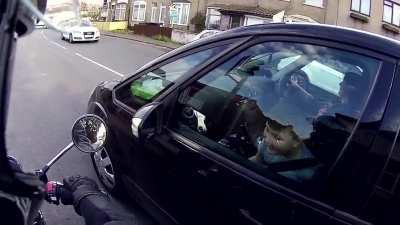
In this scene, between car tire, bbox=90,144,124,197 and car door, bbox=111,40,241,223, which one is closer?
car door, bbox=111,40,241,223

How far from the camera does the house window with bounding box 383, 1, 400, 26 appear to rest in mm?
41969

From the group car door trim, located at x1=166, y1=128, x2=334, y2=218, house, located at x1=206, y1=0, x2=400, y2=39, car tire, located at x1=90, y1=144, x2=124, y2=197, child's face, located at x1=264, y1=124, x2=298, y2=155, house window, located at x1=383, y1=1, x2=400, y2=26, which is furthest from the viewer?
house window, located at x1=383, y1=1, x2=400, y2=26

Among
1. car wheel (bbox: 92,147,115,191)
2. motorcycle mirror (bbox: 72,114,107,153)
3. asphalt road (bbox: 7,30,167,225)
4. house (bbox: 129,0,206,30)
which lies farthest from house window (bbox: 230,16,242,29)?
motorcycle mirror (bbox: 72,114,107,153)

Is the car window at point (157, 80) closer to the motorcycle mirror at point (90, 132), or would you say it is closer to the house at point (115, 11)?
the motorcycle mirror at point (90, 132)

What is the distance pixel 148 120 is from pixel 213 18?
120 ft

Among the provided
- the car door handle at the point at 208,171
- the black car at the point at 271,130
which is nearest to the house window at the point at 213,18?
the black car at the point at 271,130

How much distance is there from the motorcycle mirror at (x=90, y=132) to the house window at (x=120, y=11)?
5542 centimetres

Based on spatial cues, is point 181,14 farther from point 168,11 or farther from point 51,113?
point 51,113

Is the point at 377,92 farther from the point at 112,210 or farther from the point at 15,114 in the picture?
the point at 15,114

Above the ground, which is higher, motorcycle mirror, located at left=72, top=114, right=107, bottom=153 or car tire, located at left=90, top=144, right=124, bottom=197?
motorcycle mirror, located at left=72, top=114, right=107, bottom=153

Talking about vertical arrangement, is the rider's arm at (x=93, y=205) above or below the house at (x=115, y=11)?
below

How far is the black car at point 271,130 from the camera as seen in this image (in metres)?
2.10

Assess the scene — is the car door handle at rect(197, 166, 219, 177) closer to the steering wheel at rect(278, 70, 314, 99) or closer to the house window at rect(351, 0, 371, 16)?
the steering wheel at rect(278, 70, 314, 99)

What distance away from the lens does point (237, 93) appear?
2881 millimetres
